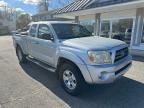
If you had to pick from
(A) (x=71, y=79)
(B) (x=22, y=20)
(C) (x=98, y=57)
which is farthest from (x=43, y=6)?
(C) (x=98, y=57)

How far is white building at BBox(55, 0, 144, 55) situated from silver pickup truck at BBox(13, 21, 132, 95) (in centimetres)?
533

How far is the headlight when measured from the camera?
156 inches

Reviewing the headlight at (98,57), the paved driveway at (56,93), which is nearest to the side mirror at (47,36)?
the paved driveway at (56,93)

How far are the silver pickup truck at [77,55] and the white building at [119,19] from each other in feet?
17.5

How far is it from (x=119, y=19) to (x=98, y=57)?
9129mm

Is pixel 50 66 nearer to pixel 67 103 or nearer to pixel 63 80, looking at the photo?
pixel 63 80

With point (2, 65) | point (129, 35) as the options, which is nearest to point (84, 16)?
point (129, 35)

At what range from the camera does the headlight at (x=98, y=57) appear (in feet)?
13.0

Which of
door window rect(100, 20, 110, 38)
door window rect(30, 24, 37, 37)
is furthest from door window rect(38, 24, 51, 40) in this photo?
door window rect(100, 20, 110, 38)

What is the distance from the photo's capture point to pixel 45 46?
5414 millimetres

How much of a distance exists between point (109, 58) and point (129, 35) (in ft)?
27.7

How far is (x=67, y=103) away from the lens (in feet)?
13.6

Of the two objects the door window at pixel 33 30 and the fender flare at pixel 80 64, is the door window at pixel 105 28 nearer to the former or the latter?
the door window at pixel 33 30

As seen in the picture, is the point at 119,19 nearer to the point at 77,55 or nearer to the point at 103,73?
the point at 77,55
